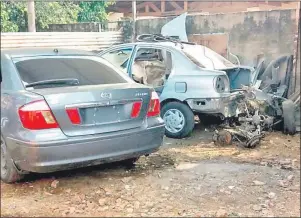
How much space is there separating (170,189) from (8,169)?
1444mm

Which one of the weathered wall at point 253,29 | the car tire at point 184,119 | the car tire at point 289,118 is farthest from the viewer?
the weathered wall at point 253,29

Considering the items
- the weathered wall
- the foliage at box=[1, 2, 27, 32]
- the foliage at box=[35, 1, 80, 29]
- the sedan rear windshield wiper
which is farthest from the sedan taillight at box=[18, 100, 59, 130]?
the foliage at box=[35, 1, 80, 29]

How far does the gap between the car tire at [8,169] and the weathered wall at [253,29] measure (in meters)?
6.50

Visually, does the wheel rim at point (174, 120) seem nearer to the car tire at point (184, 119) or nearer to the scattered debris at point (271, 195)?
the car tire at point (184, 119)

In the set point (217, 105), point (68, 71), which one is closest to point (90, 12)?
point (217, 105)

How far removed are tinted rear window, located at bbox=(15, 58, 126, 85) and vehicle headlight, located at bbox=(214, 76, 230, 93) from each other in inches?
75.3

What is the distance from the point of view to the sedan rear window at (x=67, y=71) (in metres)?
3.76

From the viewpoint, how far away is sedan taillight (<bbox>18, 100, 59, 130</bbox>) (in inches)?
134

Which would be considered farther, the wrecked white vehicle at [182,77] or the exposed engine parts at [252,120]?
the wrecked white vehicle at [182,77]

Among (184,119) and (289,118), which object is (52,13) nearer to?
(184,119)

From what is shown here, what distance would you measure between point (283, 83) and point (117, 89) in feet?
16.7

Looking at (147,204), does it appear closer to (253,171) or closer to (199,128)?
(253,171)

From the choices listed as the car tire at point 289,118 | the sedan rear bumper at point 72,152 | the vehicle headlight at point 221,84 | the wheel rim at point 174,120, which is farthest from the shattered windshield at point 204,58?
the sedan rear bumper at point 72,152

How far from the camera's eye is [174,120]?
19.7 ft
